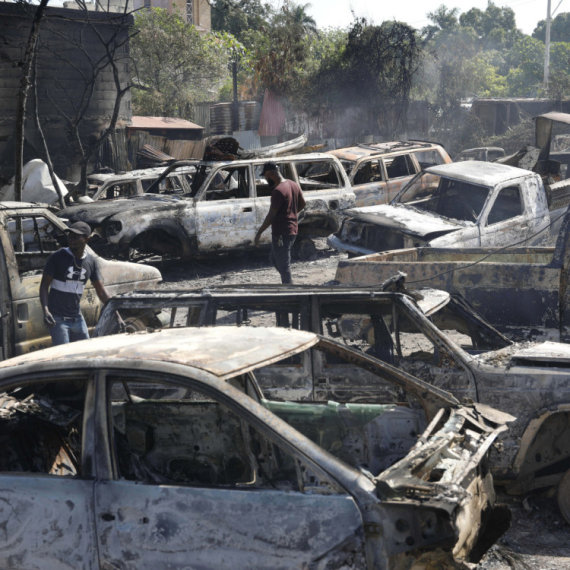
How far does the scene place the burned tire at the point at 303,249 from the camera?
13234mm

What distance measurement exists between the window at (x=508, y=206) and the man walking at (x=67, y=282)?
661 centimetres

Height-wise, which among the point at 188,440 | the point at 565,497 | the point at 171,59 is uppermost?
the point at 171,59

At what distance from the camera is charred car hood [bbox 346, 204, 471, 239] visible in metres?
9.98

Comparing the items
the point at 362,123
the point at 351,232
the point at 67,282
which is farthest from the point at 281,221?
the point at 362,123

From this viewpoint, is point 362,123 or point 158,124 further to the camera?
point 362,123

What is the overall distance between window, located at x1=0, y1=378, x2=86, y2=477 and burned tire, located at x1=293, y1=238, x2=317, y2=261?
9.54m

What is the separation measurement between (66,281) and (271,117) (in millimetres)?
23063

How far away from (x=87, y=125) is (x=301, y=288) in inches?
695

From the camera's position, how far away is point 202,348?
3.21 metres

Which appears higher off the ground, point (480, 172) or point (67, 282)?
point (480, 172)

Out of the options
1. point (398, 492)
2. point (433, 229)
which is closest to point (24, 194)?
point (433, 229)

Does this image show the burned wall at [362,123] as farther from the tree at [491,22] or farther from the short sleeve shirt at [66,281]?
the tree at [491,22]

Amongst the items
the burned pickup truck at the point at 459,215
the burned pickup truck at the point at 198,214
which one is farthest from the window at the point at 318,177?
the burned pickup truck at the point at 459,215

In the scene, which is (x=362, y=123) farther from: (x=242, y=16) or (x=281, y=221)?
(x=242, y=16)
